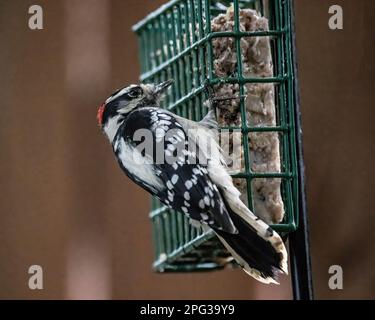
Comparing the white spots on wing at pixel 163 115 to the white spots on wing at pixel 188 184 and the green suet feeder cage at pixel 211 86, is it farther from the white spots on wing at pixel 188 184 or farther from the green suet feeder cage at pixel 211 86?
the white spots on wing at pixel 188 184

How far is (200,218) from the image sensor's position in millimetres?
3943

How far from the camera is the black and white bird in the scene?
3967mm

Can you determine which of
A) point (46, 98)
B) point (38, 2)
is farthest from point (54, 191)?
point (38, 2)

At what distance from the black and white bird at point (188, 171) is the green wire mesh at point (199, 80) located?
16 cm

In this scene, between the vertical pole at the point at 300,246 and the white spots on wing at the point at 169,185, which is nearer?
the vertical pole at the point at 300,246

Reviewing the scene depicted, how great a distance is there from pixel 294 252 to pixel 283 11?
1.10 m

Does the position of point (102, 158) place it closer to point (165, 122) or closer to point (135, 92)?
point (135, 92)

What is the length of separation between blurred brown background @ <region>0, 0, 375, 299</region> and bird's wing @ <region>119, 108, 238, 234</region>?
48.9 inches

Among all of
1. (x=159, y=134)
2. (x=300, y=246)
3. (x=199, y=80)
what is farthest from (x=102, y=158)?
(x=300, y=246)

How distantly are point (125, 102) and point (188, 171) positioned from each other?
66cm

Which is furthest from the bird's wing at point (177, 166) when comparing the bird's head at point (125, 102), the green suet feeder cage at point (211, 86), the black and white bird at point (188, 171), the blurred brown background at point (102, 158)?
the blurred brown background at point (102, 158)

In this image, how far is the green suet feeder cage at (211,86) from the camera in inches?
166

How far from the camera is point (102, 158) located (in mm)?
5652

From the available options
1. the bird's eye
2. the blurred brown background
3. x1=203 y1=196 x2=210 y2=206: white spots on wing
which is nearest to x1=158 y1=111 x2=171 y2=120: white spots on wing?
the bird's eye
